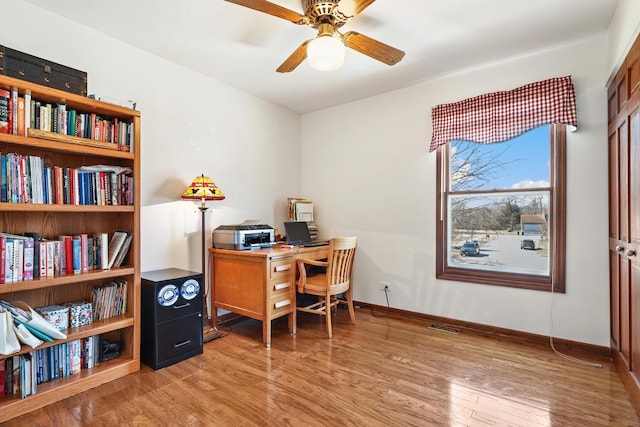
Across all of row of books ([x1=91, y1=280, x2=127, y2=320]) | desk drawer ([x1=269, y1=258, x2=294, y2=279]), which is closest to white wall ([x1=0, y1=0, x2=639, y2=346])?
row of books ([x1=91, y1=280, x2=127, y2=320])

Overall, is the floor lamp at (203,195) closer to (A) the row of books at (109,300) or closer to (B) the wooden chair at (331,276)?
(A) the row of books at (109,300)

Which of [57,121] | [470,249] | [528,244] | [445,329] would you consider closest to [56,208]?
[57,121]

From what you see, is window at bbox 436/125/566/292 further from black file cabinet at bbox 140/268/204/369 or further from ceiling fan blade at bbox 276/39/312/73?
black file cabinet at bbox 140/268/204/369

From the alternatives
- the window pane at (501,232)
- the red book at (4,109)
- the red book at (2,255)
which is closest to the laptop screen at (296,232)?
the window pane at (501,232)

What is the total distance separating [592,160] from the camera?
2.55 meters

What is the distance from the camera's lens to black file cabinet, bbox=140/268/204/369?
234cm

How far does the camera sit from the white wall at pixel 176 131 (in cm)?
230

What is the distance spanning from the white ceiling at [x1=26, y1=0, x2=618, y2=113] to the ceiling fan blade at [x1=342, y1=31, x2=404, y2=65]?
0.26 metres

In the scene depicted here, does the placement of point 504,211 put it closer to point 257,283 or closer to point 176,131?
point 257,283

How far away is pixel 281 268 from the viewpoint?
287cm

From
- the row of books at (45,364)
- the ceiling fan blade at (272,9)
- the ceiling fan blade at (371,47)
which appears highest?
the ceiling fan blade at (272,9)

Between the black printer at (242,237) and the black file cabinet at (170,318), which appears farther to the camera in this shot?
the black printer at (242,237)

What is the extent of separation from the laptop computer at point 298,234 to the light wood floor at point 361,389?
3.29 feet

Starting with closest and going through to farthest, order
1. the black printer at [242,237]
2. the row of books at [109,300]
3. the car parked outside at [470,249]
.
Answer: the row of books at [109,300] → the black printer at [242,237] → the car parked outside at [470,249]
